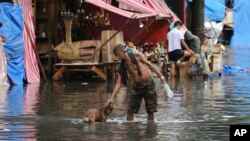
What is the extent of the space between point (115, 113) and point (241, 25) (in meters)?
29.9

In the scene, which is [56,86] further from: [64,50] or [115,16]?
[115,16]

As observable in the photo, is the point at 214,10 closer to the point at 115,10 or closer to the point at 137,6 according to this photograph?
the point at 137,6

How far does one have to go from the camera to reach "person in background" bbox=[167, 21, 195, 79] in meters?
22.9

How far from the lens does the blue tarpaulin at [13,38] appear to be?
19.9 metres

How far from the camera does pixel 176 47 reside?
2292cm

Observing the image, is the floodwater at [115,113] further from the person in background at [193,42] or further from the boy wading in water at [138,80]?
the person in background at [193,42]

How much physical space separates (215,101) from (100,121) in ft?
14.5

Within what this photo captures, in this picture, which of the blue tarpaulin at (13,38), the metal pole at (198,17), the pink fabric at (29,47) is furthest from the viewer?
the metal pole at (198,17)

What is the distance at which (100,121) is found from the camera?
475 inches

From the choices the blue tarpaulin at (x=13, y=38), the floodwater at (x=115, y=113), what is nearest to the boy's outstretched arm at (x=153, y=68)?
the floodwater at (x=115, y=113)

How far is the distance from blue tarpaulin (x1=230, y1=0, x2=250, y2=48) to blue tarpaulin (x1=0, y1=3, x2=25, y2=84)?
23638mm

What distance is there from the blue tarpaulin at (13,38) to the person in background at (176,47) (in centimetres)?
517

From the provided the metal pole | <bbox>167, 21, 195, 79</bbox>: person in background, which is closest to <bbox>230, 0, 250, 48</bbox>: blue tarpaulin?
the metal pole

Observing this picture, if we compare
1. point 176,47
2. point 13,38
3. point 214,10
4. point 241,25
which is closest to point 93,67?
point 13,38
